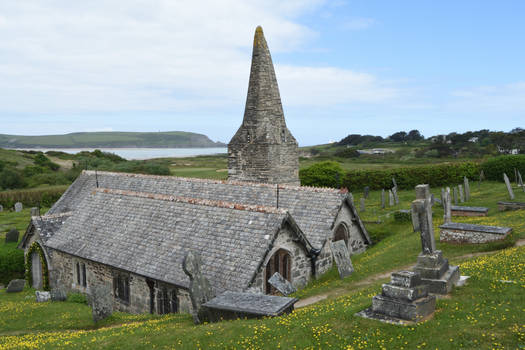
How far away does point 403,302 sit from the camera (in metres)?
8.48

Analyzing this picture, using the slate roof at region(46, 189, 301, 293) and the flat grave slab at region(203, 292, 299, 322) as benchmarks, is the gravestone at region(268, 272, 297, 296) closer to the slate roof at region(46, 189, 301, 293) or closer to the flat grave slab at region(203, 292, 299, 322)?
the slate roof at region(46, 189, 301, 293)

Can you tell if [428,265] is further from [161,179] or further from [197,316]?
[161,179]

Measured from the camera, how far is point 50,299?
1897 cm

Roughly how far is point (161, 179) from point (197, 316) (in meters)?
16.2

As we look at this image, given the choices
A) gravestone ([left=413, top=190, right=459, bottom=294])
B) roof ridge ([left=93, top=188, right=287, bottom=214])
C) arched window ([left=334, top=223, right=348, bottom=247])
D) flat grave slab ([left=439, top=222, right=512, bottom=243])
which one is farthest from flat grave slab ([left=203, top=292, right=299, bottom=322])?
arched window ([left=334, top=223, right=348, bottom=247])

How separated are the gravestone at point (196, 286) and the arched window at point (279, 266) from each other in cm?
375

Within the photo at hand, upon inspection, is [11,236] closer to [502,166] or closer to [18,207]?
[18,207]

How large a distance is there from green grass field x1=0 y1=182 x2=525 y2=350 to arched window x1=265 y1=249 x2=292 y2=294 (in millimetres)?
1106

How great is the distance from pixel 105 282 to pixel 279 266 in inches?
335

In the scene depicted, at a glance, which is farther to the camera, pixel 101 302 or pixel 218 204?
pixel 218 204

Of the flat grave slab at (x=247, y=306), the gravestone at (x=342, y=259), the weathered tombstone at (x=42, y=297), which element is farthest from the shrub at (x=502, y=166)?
the weathered tombstone at (x=42, y=297)

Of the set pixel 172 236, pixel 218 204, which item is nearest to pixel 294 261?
pixel 218 204

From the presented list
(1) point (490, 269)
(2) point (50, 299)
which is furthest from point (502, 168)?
(2) point (50, 299)

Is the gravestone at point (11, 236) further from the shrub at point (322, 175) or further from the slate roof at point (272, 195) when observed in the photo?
the shrub at point (322, 175)
